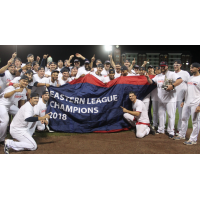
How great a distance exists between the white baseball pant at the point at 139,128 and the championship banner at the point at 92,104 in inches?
7.2

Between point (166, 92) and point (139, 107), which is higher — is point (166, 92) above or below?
above

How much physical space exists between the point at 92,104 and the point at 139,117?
5.56 ft

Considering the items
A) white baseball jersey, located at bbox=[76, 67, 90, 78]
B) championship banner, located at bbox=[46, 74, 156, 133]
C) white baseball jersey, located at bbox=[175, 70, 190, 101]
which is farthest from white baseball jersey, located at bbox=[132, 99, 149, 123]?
white baseball jersey, located at bbox=[76, 67, 90, 78]

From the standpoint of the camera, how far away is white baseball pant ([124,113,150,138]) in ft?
18.4

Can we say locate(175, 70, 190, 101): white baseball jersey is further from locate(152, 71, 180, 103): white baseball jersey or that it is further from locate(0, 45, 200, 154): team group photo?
locate(152, 71, 180, 103): white baseball jersey

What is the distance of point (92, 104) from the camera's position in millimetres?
6238

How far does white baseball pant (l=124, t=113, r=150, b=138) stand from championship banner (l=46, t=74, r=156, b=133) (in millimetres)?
182

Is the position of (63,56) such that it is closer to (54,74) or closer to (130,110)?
(54,74)

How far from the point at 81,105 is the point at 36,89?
194 cm

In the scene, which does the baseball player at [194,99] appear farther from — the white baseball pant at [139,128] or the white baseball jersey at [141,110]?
the white baseball jersey at [141,110]

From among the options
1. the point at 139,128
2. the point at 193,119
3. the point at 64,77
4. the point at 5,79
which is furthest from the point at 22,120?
the point at 193,119

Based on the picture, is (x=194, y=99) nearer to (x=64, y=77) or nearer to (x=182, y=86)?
(x=182, y=86)

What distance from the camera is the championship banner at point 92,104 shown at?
611 centimetres

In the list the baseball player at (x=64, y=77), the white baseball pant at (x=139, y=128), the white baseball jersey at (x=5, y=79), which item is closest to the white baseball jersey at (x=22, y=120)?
the white baseball jersey at (x=5, y=79)
